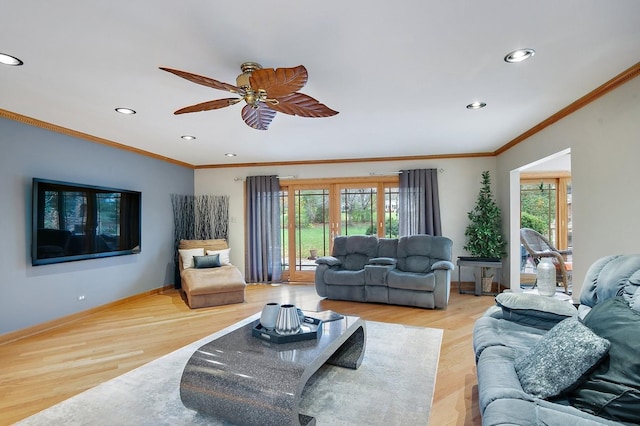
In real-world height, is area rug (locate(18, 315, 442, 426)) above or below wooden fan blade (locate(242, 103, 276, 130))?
below

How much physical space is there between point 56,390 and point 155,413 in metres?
0.94

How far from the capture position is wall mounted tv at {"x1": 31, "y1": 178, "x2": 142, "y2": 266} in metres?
3.78

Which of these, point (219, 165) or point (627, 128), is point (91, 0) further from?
point (219, 165)

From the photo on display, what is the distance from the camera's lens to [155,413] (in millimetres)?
2156

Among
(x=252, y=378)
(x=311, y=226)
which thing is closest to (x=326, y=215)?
(x=311, y=226)

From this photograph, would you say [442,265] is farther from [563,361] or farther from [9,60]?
[9,60]

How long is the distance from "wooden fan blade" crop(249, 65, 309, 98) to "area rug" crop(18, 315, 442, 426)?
2098mm

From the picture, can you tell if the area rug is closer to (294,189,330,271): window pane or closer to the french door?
the french door

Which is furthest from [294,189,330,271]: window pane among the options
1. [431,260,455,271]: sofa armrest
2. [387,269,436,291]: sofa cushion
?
[431,260,455,271]: sofa armrest

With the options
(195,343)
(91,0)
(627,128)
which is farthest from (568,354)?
(195,343)

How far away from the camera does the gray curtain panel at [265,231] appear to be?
6559 millimetres

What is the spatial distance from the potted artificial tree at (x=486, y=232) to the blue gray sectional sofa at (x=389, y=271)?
71cm

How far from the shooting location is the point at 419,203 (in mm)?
5996

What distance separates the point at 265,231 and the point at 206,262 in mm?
1447
